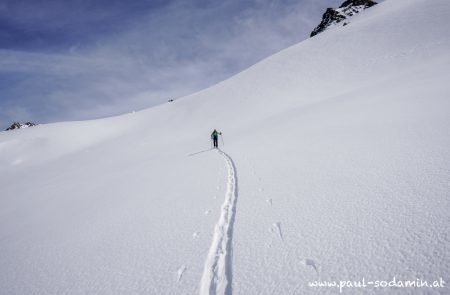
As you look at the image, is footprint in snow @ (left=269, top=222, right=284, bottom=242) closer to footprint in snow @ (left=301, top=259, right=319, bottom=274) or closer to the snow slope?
the snow slope

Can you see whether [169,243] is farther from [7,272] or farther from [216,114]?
[216,114]

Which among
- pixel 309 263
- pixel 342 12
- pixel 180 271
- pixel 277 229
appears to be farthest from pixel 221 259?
pixel 342 12

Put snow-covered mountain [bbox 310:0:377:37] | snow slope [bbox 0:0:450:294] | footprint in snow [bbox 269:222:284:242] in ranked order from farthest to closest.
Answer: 1. snow-covered mountain [bbox 310:0:377:37]
2. footprint in snow [bbox 269:222:284:242]
3. snow slope [bbox 0:0:450:294]

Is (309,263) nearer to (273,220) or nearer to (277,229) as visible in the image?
(277,229)

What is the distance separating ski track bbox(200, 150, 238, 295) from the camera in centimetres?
317

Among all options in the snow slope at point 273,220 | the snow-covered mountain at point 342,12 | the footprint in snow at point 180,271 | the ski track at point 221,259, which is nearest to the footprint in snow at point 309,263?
the snow slope at point 273,220

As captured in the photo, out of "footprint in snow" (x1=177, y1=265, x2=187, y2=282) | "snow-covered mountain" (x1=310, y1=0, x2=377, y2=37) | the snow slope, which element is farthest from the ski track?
"snow-covered mountain" (x1=310, y1=0, x2=377, y2=37)

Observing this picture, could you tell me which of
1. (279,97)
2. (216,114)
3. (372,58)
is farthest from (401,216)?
(372,58)

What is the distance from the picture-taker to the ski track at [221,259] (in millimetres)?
3173

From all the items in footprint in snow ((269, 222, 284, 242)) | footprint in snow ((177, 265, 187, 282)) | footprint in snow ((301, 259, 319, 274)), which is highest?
footprint in snow ((177, 265, 187, 282))

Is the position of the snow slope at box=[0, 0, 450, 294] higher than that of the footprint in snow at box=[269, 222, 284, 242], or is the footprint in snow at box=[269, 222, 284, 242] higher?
the snow slope at box=[0, 0, 450, 294]

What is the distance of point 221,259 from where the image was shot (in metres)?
3.76

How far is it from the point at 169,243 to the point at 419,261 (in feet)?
12.4

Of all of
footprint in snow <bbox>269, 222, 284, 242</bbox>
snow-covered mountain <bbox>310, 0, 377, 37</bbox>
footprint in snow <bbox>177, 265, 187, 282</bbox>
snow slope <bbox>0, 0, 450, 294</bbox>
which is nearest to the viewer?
snow slope <bbox>0, 0, 450, 294</bbox>
